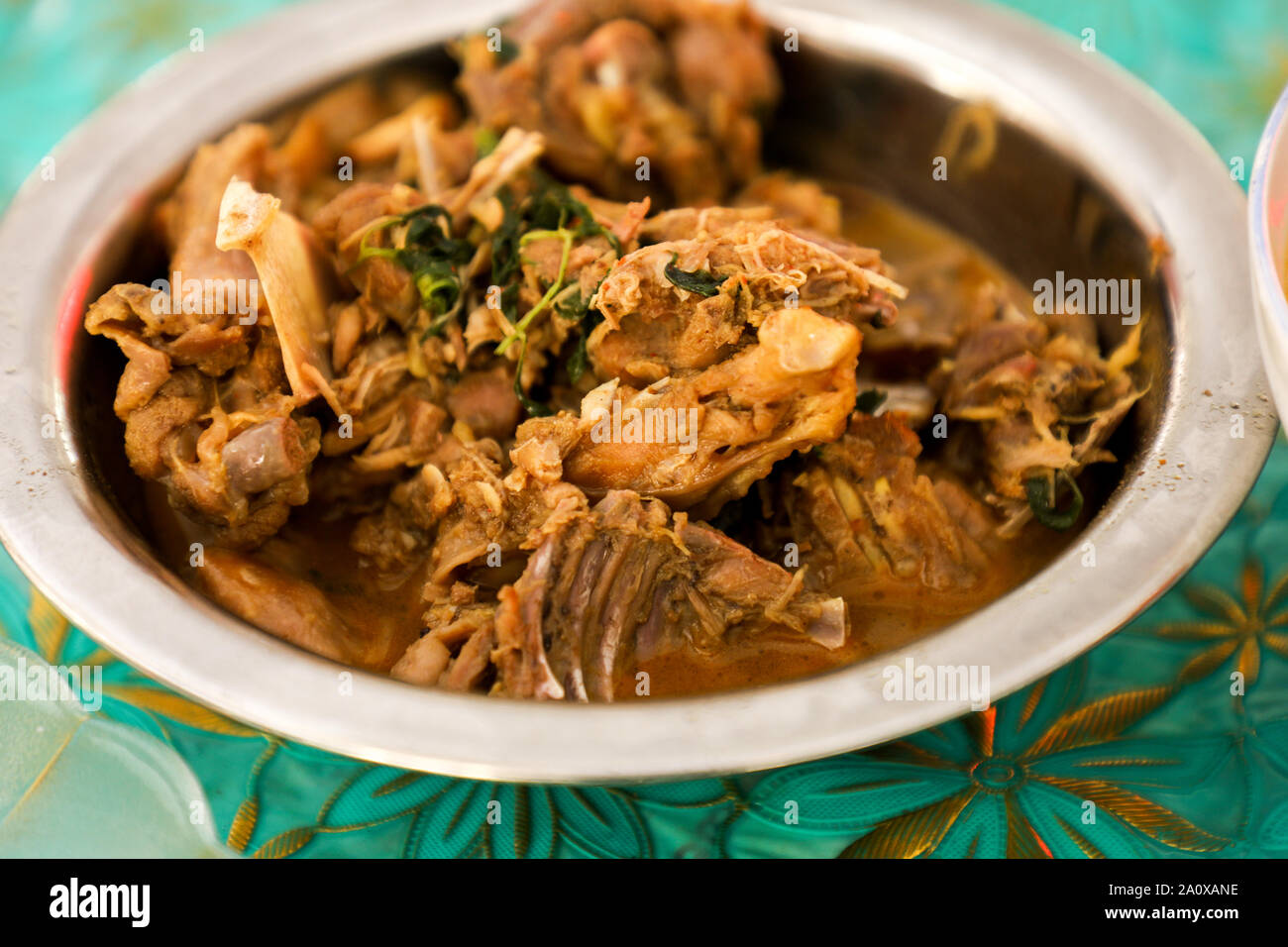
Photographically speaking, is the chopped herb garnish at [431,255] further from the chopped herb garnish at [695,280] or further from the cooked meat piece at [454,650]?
the cooked meat piece at [454,650]

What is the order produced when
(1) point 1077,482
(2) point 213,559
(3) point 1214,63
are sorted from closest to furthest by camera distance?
(2) point 213,559, (1) point 1077,482, (3) point 1214,63

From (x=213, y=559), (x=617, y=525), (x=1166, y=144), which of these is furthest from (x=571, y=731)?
(x=1166, y=144)

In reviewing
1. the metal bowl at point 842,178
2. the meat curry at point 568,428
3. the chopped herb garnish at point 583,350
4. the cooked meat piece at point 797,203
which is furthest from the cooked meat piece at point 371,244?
the cooked meat piece at point 797,203

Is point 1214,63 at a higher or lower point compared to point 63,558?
higher

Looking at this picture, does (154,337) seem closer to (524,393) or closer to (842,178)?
(524,393)

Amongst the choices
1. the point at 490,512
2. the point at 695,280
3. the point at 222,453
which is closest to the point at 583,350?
the point at 695,280
